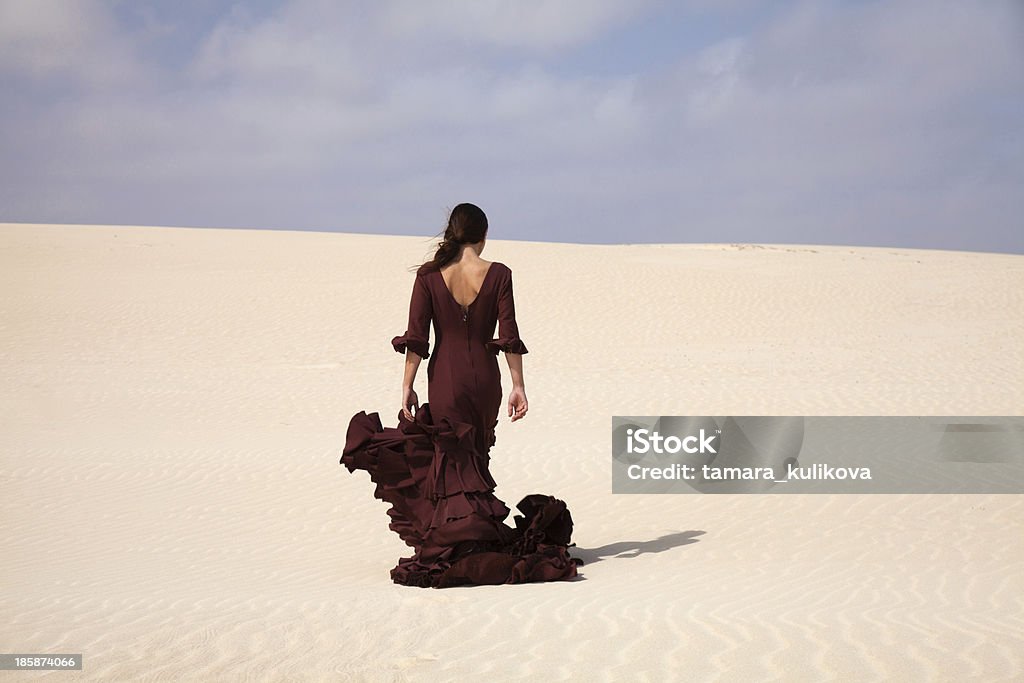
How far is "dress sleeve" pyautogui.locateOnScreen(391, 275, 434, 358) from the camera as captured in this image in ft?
20.1

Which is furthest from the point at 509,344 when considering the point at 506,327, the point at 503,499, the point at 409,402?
the point at 503,499

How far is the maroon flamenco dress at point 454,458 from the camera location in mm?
6020

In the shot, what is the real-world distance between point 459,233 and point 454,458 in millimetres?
1358

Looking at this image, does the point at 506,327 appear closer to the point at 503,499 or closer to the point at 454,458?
the point at 454,458

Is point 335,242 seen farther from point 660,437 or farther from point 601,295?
point 660,437

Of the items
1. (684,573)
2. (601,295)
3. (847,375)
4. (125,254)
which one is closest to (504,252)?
(601,295)

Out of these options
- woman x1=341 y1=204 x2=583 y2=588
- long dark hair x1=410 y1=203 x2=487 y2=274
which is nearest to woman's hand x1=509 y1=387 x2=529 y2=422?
woman x1=341 y1=204 x2=583 y2=588

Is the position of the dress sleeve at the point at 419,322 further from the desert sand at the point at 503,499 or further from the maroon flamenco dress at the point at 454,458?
the desert sand at the point at 503,499

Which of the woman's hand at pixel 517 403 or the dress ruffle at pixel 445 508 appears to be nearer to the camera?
the dress ruffle at pixel 445 508

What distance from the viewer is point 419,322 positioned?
620cm

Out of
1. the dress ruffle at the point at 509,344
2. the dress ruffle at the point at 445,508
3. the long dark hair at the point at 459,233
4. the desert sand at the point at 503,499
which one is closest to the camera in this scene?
the desert sand at the point at 503,499

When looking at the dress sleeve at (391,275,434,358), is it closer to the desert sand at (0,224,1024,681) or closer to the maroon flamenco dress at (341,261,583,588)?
the maroon flamenco dress at (341,261,583,588)

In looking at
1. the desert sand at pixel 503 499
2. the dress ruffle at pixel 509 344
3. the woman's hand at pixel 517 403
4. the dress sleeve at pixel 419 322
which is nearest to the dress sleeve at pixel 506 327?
the dress ruffle at pixel 509 344

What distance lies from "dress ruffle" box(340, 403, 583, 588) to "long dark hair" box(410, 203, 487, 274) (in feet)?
2.98
